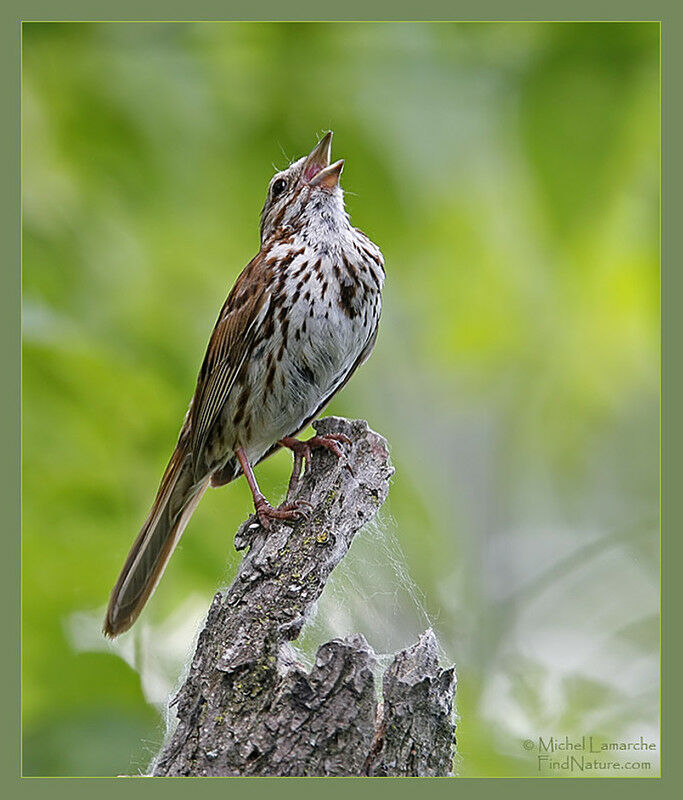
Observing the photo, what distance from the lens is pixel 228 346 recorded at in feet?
10.6

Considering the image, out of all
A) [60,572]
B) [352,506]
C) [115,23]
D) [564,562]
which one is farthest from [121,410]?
[564,562]

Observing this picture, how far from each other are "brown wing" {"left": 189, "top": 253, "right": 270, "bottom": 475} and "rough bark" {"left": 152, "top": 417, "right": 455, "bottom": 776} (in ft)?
2.28

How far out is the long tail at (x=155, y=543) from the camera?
3.17 meters

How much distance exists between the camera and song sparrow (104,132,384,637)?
10.4 feet

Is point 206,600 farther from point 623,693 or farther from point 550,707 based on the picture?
point 623,693

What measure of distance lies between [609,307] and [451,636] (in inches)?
42.7

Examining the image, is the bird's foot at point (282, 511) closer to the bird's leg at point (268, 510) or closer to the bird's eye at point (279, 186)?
the bird's leg at point (268, 510)

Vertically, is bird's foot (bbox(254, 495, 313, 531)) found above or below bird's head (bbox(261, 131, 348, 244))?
below

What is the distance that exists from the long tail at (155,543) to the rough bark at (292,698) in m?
0.63

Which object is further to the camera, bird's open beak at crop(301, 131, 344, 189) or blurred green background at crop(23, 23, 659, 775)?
bird's open beak at crop(301, 131, 344, 189)

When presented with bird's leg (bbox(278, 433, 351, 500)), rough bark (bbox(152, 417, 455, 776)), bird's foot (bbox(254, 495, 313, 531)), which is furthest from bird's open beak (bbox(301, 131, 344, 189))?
rough bark (bbox(152, 417, 455, 776))

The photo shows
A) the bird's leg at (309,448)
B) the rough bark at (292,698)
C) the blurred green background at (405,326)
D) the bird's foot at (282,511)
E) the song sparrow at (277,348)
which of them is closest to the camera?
the rough bark at (292,698)

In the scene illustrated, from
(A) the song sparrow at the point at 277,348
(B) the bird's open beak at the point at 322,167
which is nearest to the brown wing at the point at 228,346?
(A) the song sparrow at the point at 277,348

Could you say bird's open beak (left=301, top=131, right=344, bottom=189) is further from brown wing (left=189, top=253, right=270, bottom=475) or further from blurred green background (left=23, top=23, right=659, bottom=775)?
brown wing (left=189, top=253, right=270, bottom=475)
